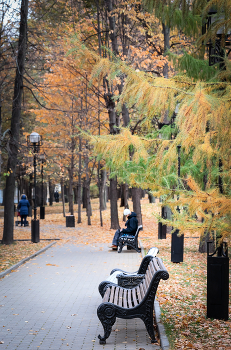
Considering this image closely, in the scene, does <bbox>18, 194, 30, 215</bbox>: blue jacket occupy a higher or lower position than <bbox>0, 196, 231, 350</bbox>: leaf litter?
higher

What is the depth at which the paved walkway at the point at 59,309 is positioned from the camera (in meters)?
5.48

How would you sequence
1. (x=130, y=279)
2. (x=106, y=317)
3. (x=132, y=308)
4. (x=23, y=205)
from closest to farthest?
(x=106, y=317)
(x=132, y=308)
(x=130, y=279)
(x=23, y=205)

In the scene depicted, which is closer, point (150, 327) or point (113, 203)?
point (150, 327)

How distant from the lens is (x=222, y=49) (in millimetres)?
6816

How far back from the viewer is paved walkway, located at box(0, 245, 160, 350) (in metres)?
5.48

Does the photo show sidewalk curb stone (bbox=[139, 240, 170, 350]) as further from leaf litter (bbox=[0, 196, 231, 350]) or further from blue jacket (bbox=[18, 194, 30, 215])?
blue jacket (bbox=[18, 194, 30, 215])

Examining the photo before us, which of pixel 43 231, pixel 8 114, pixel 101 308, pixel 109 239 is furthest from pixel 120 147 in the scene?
pixel 8 114

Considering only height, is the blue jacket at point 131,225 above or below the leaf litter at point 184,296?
above

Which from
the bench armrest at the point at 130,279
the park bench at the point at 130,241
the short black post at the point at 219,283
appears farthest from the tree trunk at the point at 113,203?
the short black post at the point at 219,283

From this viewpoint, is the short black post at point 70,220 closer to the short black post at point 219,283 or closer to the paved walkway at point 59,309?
the paved walkway at point 59,309

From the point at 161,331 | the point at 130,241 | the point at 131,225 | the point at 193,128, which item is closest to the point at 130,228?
the point at 131,225

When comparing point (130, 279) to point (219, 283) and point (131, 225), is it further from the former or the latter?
point (131, 225)

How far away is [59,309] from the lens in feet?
23.0

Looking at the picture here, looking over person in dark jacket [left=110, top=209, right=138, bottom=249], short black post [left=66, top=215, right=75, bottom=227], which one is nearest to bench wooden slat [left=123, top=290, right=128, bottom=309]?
person in dark jacket [left=110, top=209, right=138, bottom=249]
